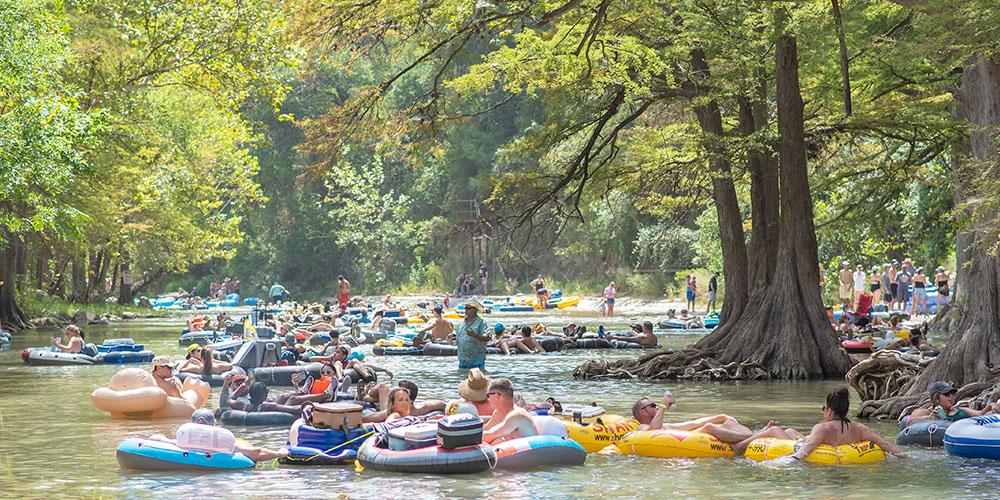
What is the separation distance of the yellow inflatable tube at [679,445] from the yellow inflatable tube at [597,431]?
17.7 inches

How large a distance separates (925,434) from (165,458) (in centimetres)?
806

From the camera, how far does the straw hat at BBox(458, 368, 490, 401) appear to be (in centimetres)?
1309

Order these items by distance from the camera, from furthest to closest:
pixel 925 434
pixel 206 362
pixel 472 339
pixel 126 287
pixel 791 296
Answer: pixel 126 287, pixel 472 339, pixel 791 296, pixel 206 362, pixel 925 434

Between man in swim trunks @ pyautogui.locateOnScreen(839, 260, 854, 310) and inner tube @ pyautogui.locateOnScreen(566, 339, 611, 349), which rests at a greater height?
man in swim trunks @ pyautogui.locateOnScreen(839, 260, 854, 310)

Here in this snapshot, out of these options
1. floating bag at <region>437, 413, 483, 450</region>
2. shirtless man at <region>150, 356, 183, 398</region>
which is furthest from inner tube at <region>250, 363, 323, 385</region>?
floating bag at <region>437, 413, 483, 450</region>

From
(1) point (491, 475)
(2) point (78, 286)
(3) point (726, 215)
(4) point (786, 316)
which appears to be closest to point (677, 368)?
(4) point (786, 316)

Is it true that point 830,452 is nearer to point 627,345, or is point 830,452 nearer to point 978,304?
point 978,304

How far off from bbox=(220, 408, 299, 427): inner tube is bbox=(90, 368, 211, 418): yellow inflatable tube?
4.08 feet

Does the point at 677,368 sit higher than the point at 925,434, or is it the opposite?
the point at 677,368

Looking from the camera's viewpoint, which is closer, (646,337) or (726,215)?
(726,215)

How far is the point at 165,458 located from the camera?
10984 millimetres

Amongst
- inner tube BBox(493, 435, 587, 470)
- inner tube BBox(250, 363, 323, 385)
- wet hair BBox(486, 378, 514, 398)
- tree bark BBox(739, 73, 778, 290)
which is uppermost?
tree bark BBox(739, 73, 778, 290)

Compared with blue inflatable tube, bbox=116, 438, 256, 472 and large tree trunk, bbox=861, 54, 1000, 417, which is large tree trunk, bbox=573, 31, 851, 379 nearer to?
large tree trunk, bbox=861, 54, 1000, 417

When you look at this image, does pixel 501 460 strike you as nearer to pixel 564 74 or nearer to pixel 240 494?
pixel 240 494
